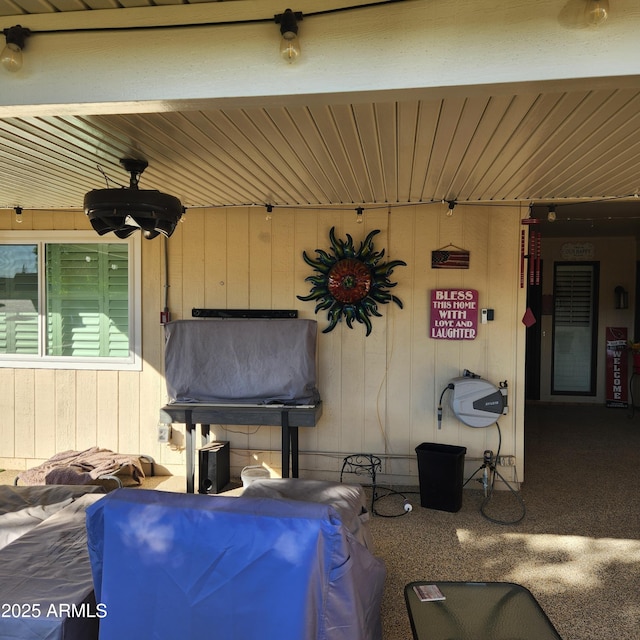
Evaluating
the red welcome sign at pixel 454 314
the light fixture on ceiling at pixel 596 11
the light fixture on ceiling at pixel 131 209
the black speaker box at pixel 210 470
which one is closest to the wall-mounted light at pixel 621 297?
the red welcome sign at pixel 454 314

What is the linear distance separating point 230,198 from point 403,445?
2610mm

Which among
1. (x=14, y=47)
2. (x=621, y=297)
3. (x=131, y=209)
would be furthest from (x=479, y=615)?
(x=621, y=297)

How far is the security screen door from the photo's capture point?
308 inches

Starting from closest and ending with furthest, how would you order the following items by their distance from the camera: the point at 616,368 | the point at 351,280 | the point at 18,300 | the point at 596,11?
the point at 596,11
the point at 351,280
the point at 18,300
the point at 616,368

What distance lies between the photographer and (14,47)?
1664mm

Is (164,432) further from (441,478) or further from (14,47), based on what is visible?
(14,47)

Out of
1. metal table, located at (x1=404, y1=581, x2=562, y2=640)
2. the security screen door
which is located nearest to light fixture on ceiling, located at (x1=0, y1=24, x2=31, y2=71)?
metal table, located at (x1=404, y1=581, x2=562, y2=640)

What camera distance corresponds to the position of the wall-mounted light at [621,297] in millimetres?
7586

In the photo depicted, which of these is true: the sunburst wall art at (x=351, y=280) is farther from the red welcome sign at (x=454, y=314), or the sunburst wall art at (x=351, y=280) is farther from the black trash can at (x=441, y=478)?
the black trash can at (x=441, y=478)

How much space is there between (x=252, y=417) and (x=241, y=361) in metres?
0.55

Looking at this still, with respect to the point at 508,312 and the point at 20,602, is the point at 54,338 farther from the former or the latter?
the point at 508,312

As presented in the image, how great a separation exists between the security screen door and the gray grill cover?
5250mm

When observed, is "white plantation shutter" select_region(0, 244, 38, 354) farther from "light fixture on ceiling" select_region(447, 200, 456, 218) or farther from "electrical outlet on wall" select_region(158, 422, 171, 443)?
"light fixture on ceiling" select_region(447, 200, 456, 218)

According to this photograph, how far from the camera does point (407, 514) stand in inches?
152
